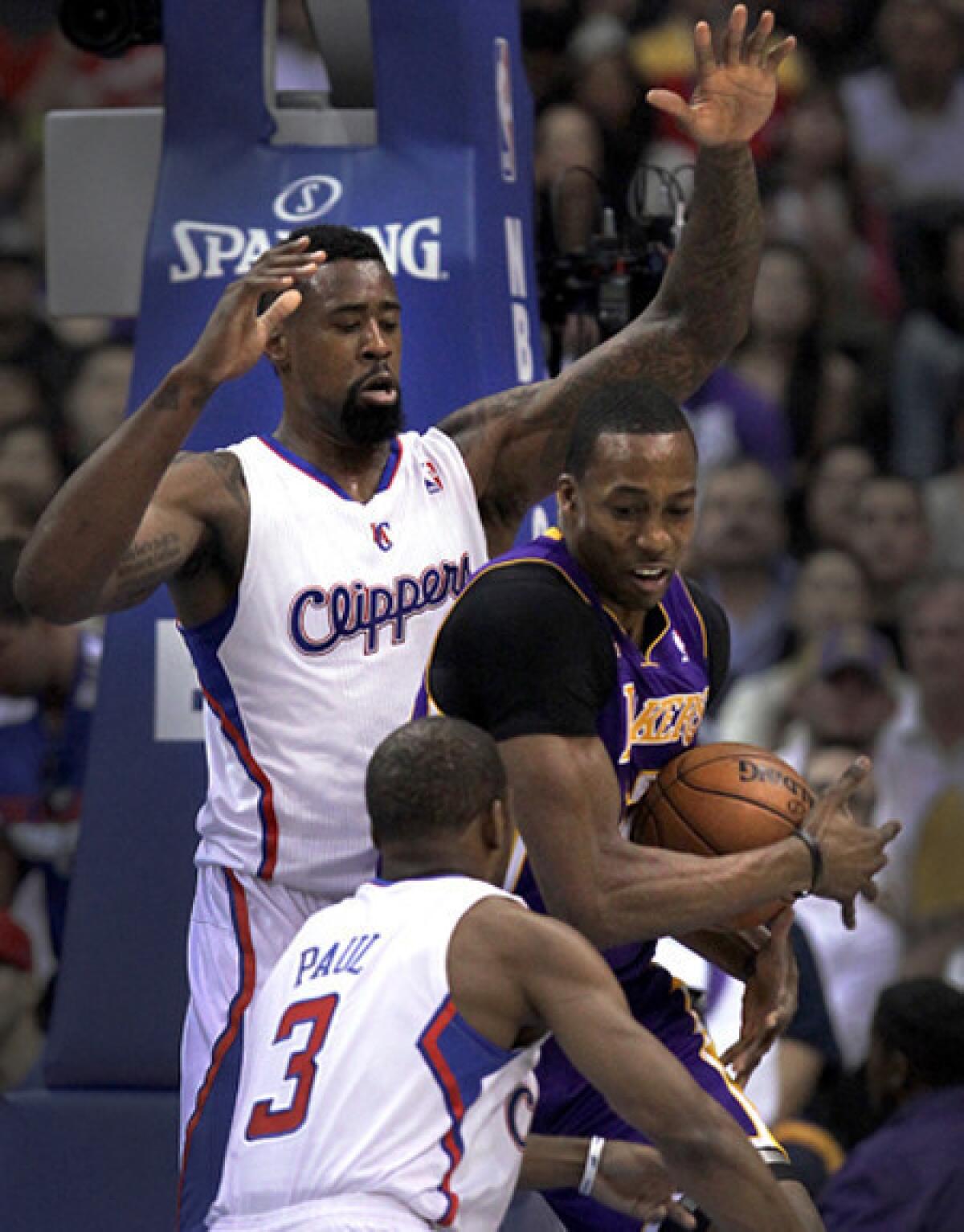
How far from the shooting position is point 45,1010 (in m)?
6.57

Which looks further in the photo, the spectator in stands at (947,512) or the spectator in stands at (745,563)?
the spectator in stands at (947,512)

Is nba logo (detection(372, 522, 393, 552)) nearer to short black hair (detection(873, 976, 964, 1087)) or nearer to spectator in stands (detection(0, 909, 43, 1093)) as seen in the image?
short black hair (detection(873, 976, 964, 1087))

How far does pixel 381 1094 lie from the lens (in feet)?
11.3

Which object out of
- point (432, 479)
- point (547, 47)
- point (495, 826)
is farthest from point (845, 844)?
point (547, 47)

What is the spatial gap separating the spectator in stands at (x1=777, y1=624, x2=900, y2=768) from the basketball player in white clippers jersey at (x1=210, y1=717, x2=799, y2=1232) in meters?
4.13

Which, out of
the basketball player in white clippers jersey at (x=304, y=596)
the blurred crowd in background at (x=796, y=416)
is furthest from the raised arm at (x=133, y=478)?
the blurred crowd in background at (x=796, y=416)

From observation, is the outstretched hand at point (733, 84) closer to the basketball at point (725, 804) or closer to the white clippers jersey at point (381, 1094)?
the basketball at point (725, 804)

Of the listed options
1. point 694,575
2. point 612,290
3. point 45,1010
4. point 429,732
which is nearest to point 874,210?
point 694,575

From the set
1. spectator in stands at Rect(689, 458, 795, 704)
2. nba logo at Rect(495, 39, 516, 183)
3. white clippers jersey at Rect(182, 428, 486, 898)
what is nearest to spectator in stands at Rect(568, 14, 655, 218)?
spectator in stands at Rect(689, 458, 795, 704)

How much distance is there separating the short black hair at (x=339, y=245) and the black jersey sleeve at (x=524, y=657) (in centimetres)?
84

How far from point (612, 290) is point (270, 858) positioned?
182 centimetres

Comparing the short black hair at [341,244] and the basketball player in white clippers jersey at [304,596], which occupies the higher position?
the short black hair at [341,244]

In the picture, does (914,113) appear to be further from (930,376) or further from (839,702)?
(839,702)

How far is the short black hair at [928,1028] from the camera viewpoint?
5.57m
